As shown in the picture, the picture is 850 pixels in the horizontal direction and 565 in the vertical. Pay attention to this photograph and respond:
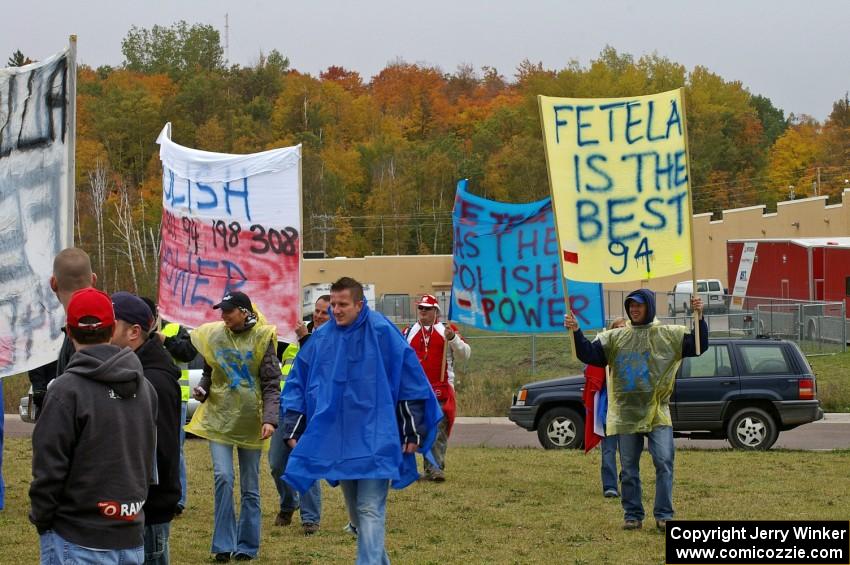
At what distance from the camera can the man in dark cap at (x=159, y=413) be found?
6289mm

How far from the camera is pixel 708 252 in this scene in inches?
2643

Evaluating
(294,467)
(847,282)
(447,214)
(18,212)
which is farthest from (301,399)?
(447,214)

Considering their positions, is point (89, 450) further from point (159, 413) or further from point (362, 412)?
point (362, 412)

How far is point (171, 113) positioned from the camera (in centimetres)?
10038

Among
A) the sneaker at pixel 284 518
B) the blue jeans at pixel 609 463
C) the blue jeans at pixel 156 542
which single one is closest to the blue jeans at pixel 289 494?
the sneaker at pixel 284 518

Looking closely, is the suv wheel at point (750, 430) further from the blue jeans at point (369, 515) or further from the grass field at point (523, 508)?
the blue jeans at point (369, 515)

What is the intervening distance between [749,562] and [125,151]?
9068 cm

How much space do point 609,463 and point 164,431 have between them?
20.5 feet

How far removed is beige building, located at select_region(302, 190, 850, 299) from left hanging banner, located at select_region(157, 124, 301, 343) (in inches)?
1424

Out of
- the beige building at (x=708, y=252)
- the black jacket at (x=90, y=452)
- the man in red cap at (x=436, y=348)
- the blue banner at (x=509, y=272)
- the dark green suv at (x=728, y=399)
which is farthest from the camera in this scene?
the beige building at (x=708, y=252)

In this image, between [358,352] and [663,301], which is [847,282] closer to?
[663,301]

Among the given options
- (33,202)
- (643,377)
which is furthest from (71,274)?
(643,377)

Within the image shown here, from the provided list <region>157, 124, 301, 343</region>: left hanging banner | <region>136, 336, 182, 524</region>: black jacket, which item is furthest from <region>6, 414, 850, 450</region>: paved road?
<region>136, 336, 182, 524</region>: black jacket

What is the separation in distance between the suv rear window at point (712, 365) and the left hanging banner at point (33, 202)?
10.4m
